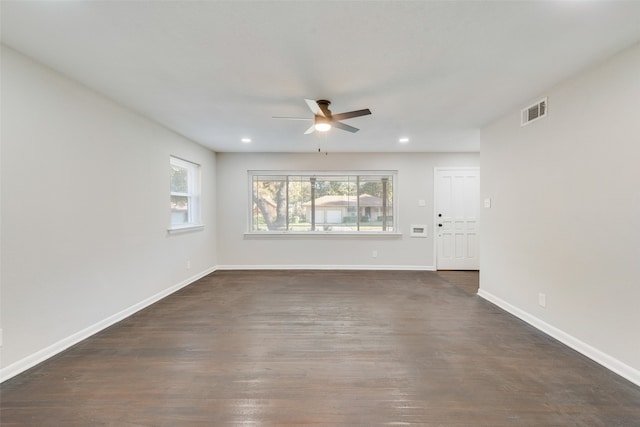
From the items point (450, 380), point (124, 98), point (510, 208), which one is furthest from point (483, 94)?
point (124, 98)

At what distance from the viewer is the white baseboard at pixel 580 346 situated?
193cm

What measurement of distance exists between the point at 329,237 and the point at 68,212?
3980 mm

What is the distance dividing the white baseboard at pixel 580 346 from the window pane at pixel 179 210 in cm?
479

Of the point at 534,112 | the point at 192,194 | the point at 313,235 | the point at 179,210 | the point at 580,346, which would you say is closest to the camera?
the point at 580,346

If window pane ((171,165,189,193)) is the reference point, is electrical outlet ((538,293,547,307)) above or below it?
below

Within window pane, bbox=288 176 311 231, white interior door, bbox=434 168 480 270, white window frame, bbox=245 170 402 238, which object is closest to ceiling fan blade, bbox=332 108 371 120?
white window frame, bbox=245 170 402 238

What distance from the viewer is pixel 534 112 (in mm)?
2822

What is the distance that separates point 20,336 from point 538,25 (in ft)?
13.8

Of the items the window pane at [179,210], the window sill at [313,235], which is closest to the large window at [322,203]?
the window sill at [313,235]

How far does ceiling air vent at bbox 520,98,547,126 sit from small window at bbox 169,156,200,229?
4.58 meters

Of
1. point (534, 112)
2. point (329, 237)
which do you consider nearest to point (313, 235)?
point (329, 237)

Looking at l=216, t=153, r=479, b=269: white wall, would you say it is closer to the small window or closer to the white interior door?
the white interior door

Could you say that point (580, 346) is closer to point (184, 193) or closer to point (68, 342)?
point (68, 342)

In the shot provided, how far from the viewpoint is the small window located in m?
4.22
